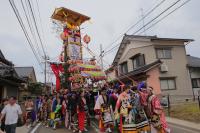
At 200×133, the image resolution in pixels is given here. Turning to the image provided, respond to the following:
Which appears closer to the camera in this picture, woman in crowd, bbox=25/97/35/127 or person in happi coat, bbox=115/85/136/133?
person in happi coat, bbox=115/85/136/133

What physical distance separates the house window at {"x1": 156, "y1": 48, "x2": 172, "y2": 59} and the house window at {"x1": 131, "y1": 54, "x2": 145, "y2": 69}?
5.76ft

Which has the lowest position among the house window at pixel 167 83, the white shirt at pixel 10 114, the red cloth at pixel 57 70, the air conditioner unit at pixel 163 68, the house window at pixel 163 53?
the white shirt at pixel 10 114

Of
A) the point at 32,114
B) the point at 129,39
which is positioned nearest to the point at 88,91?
the point at 32,114

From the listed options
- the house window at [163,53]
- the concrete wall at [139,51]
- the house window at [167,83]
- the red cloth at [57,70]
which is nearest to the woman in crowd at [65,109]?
the red cloth at [57,70]

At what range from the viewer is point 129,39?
26703 millimetres

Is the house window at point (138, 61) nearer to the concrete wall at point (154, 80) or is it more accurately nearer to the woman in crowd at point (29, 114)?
the concrete wall at point (154, 80)

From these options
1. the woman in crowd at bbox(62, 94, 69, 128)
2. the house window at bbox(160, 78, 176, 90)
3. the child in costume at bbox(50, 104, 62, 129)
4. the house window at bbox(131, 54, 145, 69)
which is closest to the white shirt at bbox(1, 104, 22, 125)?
the woman in crowd at bbox(62, 94, 69, 128)

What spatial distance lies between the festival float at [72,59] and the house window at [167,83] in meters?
9.52

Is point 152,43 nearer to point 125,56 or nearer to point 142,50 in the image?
point 142,50

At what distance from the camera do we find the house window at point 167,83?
71.5ft

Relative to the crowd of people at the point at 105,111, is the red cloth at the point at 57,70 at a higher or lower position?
higher

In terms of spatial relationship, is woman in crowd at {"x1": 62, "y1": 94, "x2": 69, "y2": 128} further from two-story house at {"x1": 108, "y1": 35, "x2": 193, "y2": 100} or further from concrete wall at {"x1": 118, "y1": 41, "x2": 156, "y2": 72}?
concrete wall at {"x1": 118, "y1": 41, "x2": 156, "y2": 72}

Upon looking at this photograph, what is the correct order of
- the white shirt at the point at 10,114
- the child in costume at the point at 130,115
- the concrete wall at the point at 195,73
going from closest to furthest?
1. the child in costume at the point at 130,115
2. the white shirt at the point at 10,114
3. the concrete wall at the point at 195,73

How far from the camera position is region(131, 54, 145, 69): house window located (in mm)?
24056
